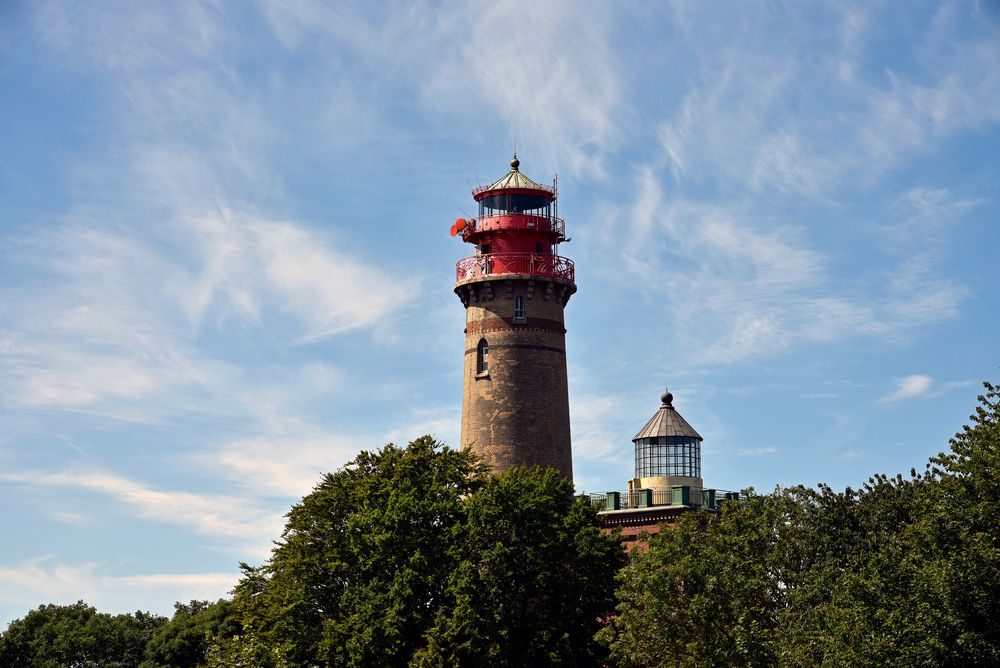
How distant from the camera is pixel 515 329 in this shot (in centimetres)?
6969

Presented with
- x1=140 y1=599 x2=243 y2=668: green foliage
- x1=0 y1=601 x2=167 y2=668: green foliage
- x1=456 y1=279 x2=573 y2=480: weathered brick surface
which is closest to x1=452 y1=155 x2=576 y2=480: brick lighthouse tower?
x1=456 y1=279 x2=573 y2=480: weathered brick surface

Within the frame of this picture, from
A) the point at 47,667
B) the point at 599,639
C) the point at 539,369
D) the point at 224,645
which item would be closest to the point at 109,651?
the point at 47,667

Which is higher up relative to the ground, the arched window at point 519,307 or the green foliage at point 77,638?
the arched window at point 519,307

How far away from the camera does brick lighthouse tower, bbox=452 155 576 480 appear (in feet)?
225

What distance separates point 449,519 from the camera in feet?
188

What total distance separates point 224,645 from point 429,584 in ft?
37.1

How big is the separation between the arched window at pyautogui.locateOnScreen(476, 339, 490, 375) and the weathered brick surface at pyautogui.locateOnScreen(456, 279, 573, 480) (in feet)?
0.63

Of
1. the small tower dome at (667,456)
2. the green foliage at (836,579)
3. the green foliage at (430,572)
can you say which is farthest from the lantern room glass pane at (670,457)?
the green foliage at (836,579)

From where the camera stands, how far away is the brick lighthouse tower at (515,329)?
6850 cm

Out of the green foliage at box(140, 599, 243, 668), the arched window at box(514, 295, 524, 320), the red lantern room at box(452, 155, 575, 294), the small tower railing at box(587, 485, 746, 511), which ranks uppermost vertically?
the red lantern room at box(452, 155, 575, 294)

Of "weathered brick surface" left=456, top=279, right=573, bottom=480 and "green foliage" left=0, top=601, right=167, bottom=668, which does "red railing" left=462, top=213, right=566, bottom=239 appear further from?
"green foliage" left=0, top=601, right=167, bottom=668

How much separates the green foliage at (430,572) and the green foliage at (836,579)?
10.3ft

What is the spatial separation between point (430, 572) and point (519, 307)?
18982 millimetres

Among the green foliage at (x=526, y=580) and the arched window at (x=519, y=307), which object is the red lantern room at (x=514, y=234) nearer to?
the arched window at (x=519, y=307)
